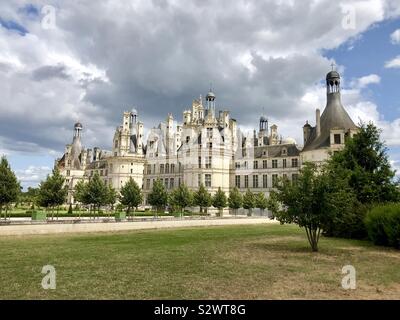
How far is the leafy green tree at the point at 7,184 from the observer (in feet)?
108

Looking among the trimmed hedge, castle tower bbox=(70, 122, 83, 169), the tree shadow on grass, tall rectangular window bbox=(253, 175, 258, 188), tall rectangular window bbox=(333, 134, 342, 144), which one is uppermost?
castle tower bbox=(70, 122, 83, 169)

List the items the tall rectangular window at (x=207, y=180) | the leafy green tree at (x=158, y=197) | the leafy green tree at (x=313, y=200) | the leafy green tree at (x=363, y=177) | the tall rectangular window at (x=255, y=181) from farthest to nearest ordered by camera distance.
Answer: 1. the tall rectangular window at (x=255, y=181)
2. the tall rectangular window at (x=207, y=180)
3. the leafy green tree at (x=158, y=197)
4. the leafy green tree at (x=363, y=177)
5. the leafy green tree at (x=313, y=200)

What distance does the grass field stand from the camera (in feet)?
29.8

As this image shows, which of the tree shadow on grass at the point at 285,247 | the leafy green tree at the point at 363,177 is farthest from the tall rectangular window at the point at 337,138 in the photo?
the tree shadow on grass at the point at 285,247

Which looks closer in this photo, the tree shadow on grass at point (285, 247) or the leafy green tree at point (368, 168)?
the tree shadow on grass at point (285, 247)

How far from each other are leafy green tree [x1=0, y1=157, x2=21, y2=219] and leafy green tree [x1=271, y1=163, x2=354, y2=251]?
26.6m

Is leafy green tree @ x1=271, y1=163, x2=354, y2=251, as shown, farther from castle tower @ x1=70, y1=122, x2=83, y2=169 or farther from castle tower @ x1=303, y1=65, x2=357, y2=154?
castle tower @ x1=70, y1=122, x2=83, y2=169

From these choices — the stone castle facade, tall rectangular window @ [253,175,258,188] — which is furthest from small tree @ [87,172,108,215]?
tall rectangular window @ [253,175,258,188]

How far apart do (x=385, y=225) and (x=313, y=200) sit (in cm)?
499

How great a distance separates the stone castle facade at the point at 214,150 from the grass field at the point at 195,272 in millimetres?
44032

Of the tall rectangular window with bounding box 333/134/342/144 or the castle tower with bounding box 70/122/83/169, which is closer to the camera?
the tall rectangular window with bounding box 333/134/342/144

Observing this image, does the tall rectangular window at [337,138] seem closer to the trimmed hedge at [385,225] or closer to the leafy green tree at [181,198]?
the leafy green tree at [181,198]

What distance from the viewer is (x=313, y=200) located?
17.8 meters
